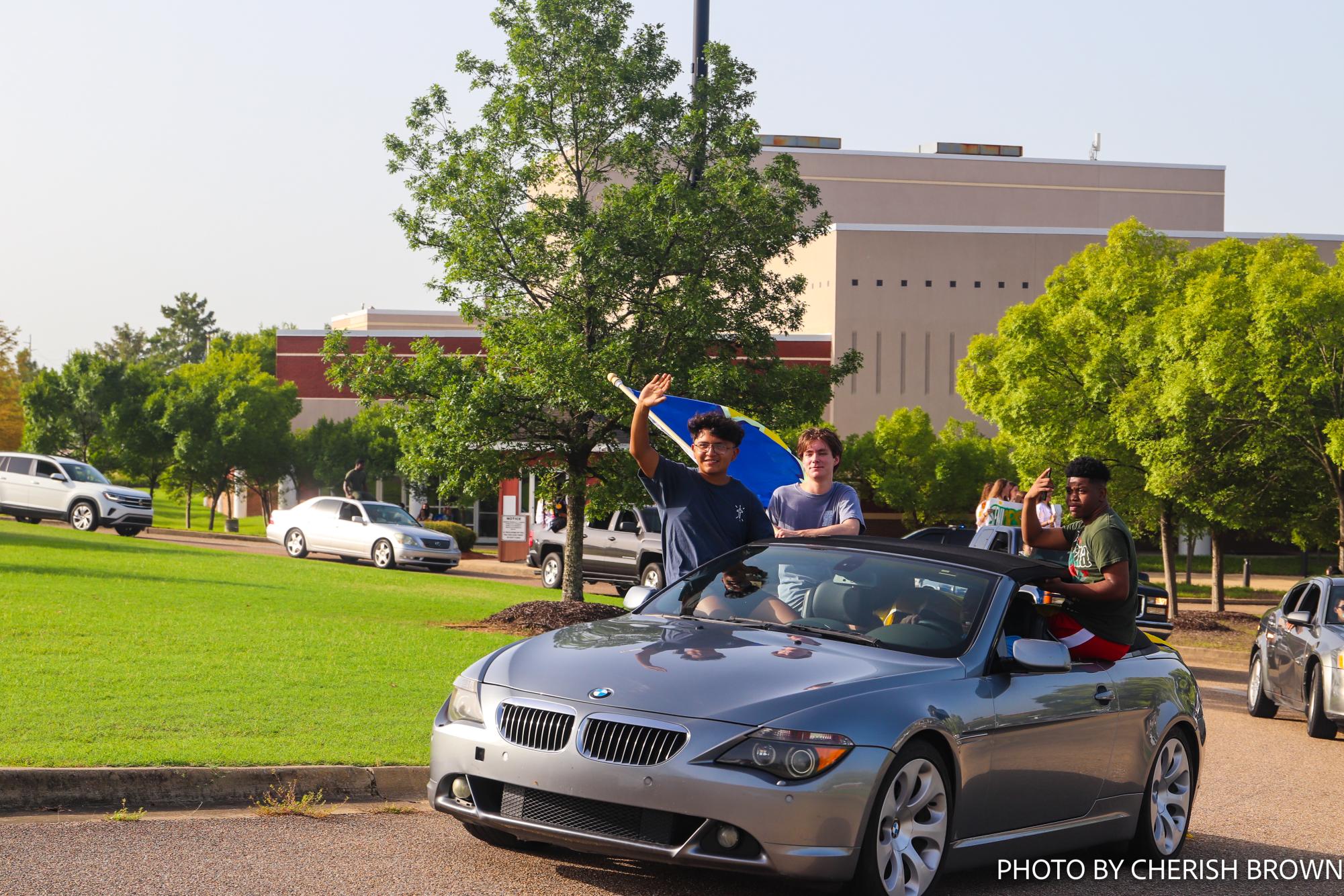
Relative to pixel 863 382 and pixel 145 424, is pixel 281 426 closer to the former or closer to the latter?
pixel 145 424

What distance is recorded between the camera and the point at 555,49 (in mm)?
18906

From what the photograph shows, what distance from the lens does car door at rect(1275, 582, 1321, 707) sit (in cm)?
1345

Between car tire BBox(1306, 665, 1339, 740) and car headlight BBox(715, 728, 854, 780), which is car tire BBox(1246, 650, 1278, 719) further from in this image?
car headlight BBox(715, 728, 854, 780)

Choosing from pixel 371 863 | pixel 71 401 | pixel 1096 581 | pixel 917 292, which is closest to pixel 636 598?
pixel 371 863

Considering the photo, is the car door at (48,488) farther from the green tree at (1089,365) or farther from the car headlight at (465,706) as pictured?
the car headlight at (465,706)

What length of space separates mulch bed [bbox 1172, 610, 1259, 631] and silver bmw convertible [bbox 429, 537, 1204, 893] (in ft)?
59.7

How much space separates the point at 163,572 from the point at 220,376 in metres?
39.9

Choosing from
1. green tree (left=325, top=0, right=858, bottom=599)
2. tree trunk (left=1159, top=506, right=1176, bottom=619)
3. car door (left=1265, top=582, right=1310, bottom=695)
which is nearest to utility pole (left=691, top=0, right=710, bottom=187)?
green tree (left=325, top=0, right=858, bottom=599)

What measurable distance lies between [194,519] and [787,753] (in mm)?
72881

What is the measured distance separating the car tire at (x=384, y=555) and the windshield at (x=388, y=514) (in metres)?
0.68

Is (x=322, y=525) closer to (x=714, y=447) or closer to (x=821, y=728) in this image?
(x=714, y=447)

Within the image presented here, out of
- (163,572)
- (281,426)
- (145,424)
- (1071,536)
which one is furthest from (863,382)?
(1071,536)

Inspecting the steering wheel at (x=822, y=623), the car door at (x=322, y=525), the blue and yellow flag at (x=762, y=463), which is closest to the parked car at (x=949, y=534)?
the blue and yellow flag at (x=762, y=463)

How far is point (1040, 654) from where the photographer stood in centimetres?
607
